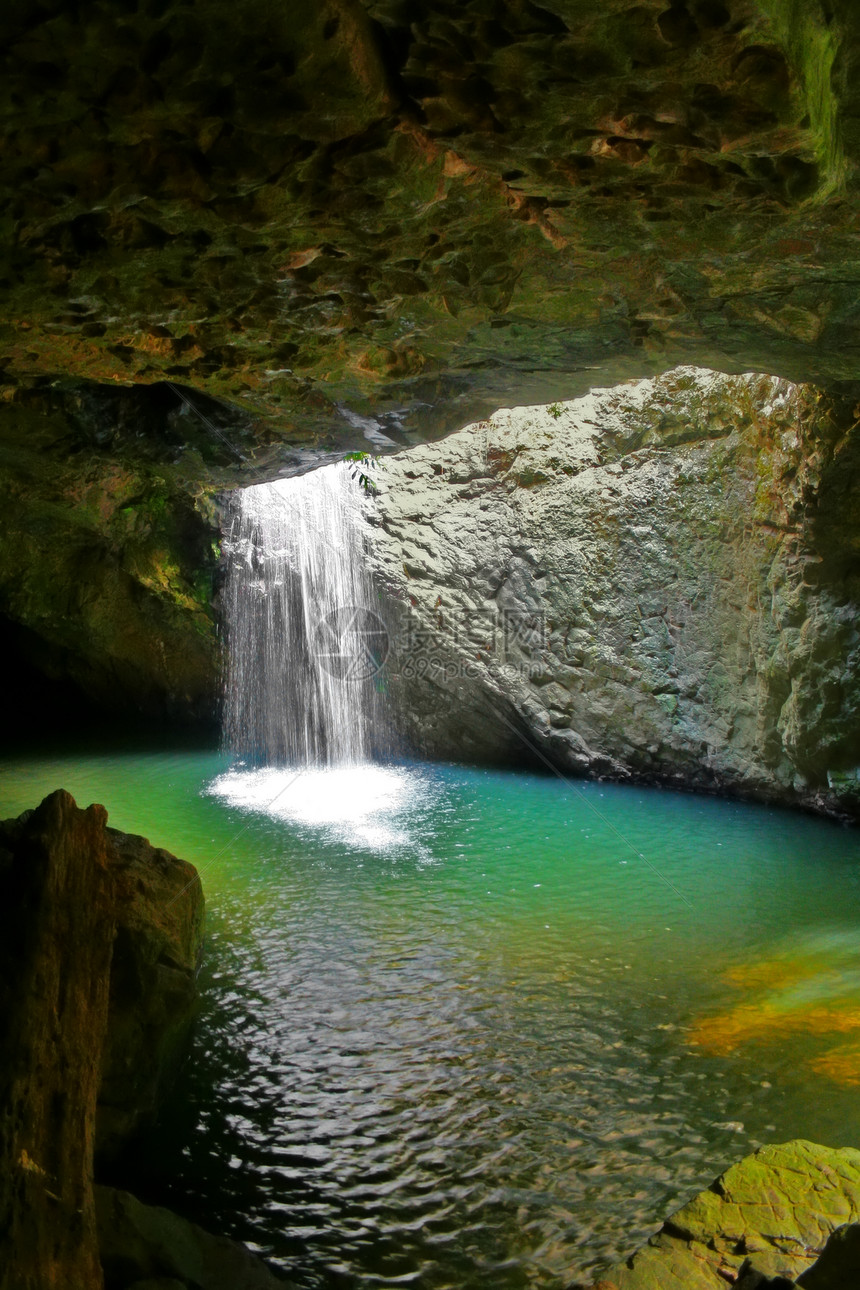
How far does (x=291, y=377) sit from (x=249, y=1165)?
4.00 m

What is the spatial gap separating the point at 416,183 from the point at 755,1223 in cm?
332

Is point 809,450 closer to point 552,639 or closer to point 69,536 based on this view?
point 552,639

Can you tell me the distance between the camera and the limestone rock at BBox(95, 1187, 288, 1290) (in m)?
2.33

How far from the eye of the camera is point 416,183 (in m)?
2.96

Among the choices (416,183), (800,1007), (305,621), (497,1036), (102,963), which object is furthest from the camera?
(305,621)

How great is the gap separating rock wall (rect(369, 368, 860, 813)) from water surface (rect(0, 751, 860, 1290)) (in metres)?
1.22

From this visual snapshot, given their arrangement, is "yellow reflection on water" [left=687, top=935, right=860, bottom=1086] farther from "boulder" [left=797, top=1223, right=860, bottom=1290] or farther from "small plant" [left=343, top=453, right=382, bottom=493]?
"small plant" [left=343, top=453, right=382, bottom=493]

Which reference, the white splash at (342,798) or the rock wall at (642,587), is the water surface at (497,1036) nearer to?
the white splash at (342,798)

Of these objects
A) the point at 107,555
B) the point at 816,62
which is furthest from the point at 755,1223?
the point at 107,555

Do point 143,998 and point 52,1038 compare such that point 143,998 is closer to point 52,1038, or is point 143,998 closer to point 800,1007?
point 52,1038

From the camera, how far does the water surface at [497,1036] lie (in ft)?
9.04

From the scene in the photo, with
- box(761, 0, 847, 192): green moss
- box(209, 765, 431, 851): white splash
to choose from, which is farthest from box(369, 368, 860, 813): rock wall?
box(761, 0, 847, 192): green moss

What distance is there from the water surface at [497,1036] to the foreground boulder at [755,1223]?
0.71 feet

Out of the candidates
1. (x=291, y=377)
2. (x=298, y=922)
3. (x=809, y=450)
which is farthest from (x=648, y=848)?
(x=291, y=377)
